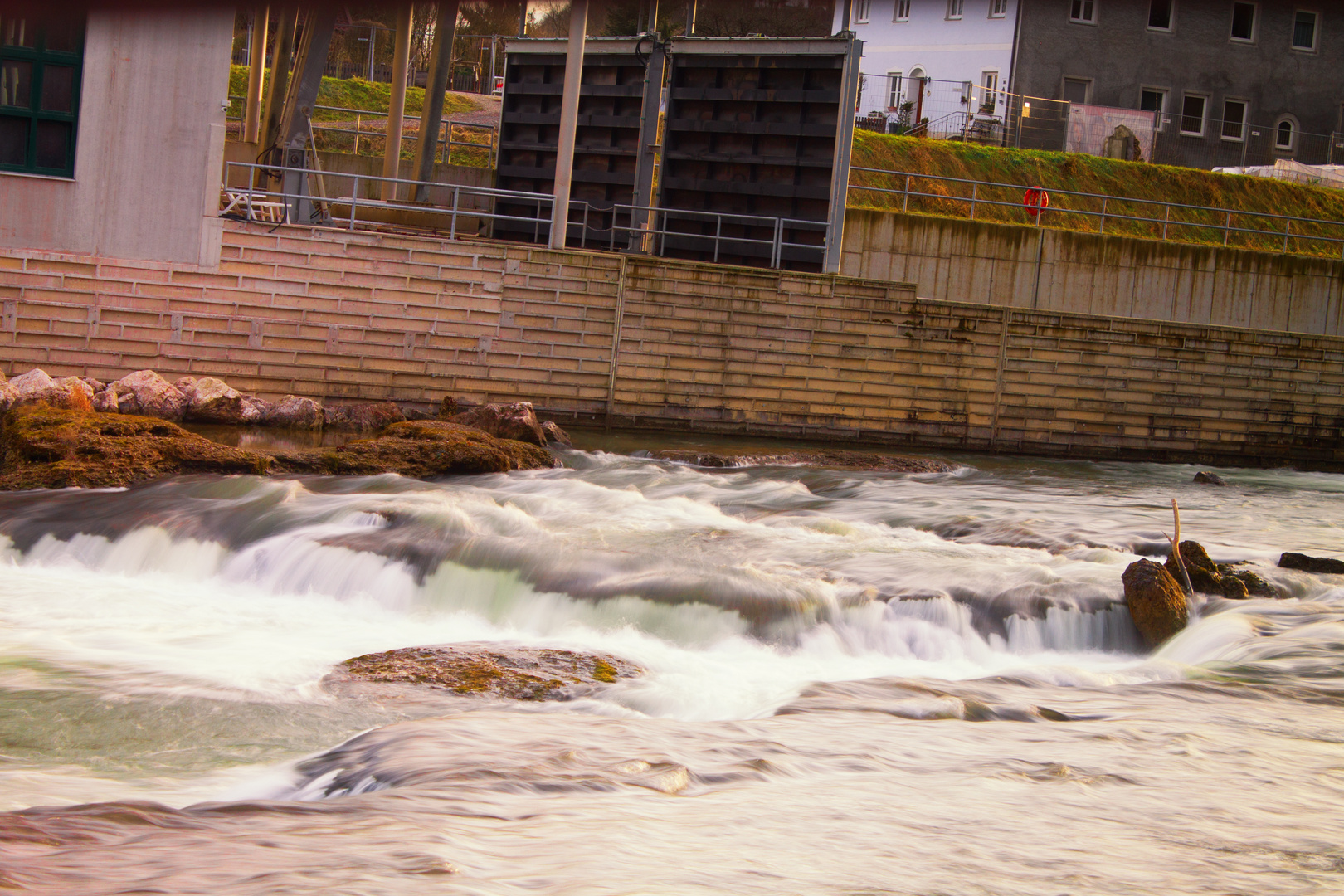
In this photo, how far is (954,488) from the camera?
1355 cm

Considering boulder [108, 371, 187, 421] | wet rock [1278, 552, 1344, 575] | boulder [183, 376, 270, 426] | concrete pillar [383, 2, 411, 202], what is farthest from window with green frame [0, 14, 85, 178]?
wet rock [1278, 552, 1344, 575]

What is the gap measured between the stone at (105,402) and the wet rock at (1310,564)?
38.1 ft

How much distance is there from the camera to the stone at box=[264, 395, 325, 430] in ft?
45.7

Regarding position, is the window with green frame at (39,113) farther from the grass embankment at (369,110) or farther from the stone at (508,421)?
the grass embankment at (369,110)

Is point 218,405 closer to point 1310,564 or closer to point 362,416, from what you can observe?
point 362,416

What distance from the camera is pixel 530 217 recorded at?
64.8ft

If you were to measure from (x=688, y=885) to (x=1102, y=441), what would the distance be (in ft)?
49.1

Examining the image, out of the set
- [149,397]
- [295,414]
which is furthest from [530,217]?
[149,397]

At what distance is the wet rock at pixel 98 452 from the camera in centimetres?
1038

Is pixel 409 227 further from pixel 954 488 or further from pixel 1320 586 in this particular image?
pixel 1320 586

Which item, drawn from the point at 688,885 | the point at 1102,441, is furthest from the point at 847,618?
the point at 1102,441

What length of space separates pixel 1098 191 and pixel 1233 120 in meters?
6.43

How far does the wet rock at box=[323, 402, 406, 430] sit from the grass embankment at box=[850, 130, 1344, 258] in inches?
507

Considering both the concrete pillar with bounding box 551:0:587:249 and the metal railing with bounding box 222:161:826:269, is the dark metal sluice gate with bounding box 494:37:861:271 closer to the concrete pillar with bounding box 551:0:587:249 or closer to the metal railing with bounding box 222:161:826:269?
the metal railing with bounding box 222:161:826:269
